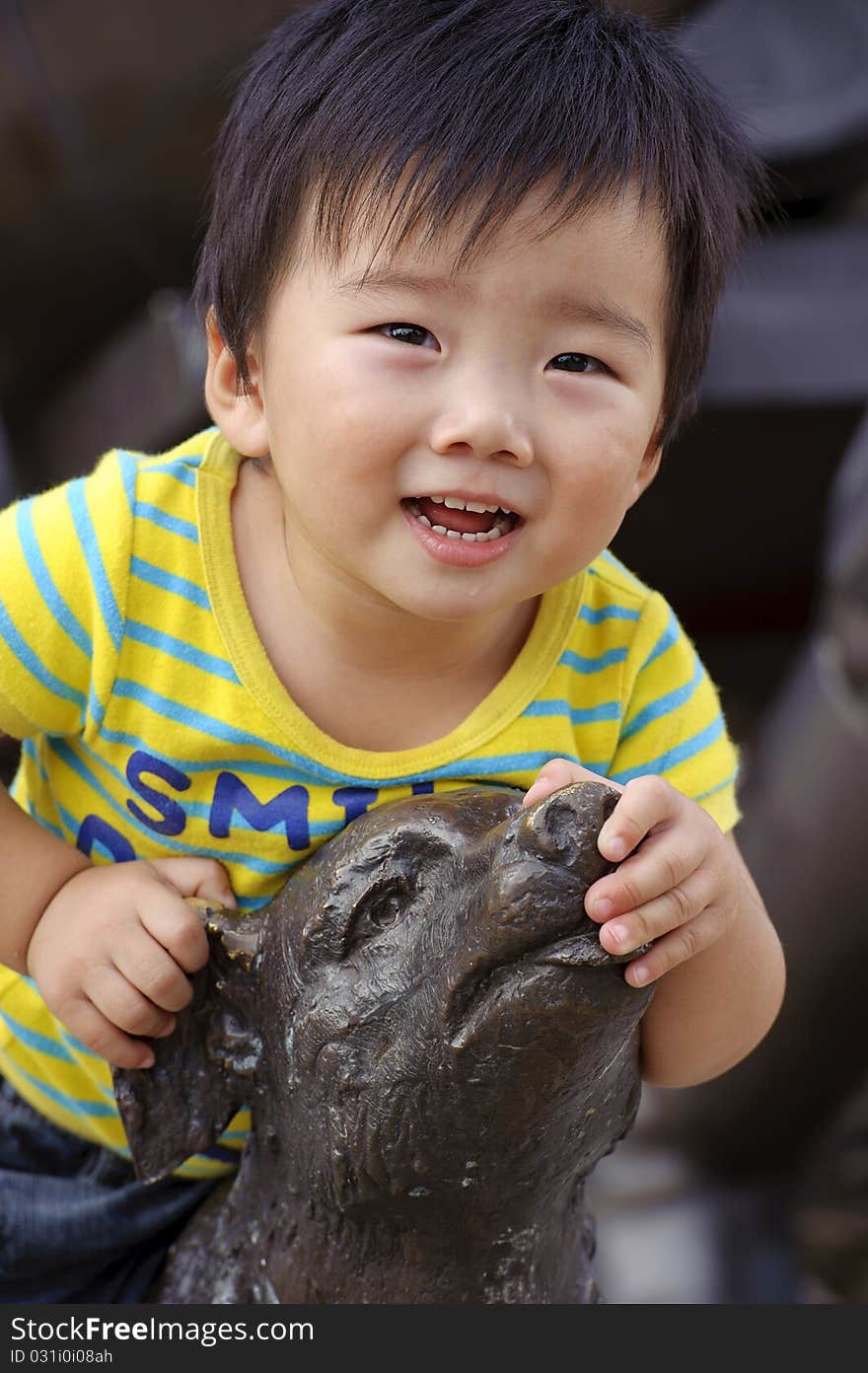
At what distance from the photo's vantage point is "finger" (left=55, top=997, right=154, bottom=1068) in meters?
0.89

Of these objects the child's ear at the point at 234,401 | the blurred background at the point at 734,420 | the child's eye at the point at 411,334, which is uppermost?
the child's eye at the point at 411,334

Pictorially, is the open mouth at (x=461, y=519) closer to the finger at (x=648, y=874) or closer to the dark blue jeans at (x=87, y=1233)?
the finger at (x=648, y=874)

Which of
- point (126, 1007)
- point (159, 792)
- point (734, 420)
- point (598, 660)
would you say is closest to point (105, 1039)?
point (126, 1007)

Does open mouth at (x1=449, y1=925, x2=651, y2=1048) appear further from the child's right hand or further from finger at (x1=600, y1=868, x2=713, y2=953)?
the child's right hand

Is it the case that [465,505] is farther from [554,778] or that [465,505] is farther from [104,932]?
[104,932]

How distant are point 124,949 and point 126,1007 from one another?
0.03 metres

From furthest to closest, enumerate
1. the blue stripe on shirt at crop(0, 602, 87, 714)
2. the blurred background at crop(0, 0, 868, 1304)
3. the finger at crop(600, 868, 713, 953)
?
the blurred background at crop(0, 0, 868, 1304), the blue stripe on shirt at crop(0, 602, 87, 714), the finger at crop(600, 868, 713, 953)

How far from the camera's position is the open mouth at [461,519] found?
2.75ft

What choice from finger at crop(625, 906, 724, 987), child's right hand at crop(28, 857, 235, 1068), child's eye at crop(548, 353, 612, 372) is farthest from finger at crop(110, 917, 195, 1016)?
child's eye at crop(548, 353, 612, 372)

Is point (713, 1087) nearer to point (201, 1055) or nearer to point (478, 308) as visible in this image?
point (201, 1055)

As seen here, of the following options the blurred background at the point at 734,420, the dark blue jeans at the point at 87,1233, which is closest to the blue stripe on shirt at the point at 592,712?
the dark blue jeans at the point at 87,1233

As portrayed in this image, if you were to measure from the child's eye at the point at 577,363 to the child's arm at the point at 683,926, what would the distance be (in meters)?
0.20

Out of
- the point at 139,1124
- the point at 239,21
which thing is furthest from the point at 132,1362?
the point at 239,21

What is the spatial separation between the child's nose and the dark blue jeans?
0.48 meters
